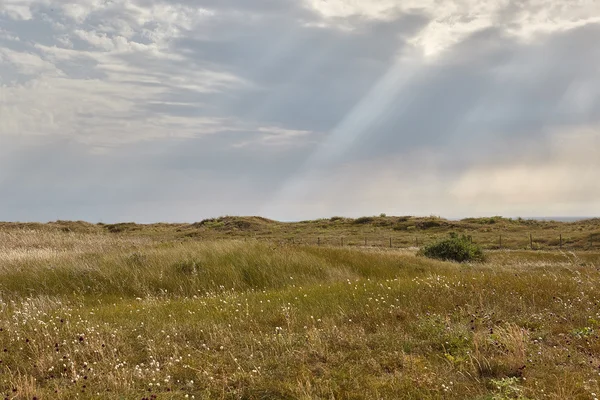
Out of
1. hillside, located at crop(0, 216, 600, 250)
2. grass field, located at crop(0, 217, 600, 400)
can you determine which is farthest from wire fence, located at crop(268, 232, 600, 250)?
grass field, located at crop(0, 217, 600, 400)

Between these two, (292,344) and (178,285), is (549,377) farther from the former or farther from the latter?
(178,285)

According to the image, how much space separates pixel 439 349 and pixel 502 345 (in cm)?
93

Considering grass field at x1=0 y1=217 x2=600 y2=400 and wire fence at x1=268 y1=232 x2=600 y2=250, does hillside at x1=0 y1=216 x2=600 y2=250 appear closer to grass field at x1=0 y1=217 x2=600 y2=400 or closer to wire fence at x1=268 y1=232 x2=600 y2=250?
wire fence at x1=268 y1=232 x2=600 y2=250

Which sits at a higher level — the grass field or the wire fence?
the wire fence

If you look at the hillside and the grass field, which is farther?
the hillside

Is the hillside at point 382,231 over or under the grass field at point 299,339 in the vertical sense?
over

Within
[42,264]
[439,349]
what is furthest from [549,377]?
[42,264]

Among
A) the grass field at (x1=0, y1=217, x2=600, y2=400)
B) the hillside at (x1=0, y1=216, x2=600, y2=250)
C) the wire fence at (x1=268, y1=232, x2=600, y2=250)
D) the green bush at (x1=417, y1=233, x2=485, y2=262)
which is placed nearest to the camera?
the grass field at (x1=0, y1=217, x2=600, y2=400)

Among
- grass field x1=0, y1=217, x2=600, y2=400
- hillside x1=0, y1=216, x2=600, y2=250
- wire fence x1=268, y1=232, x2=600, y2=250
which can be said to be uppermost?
hillside x1=0, y1=216, x2=600, y2=250

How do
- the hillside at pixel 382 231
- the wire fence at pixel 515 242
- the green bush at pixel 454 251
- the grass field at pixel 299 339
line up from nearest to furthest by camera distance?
the grass field at pixel 299 339
the green bush at pixel 454 251
the wire fence at pixel 515 242
the hillside at pixel 382 231

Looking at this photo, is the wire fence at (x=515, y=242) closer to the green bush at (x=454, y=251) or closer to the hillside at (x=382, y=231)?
the hillside at (x=382, y=231)

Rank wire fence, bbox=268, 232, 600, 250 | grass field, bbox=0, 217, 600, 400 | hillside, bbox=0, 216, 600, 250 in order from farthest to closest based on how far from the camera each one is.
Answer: hillside, bbox=0, 216, 600, 250, wire fence, bbox=268, 232, 600, 250, grass field, bbox=0, 217, 600, 400

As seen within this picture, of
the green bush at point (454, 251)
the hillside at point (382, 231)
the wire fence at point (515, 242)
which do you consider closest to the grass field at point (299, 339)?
the green bush at point (454, 251)

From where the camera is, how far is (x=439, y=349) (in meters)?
6.77
